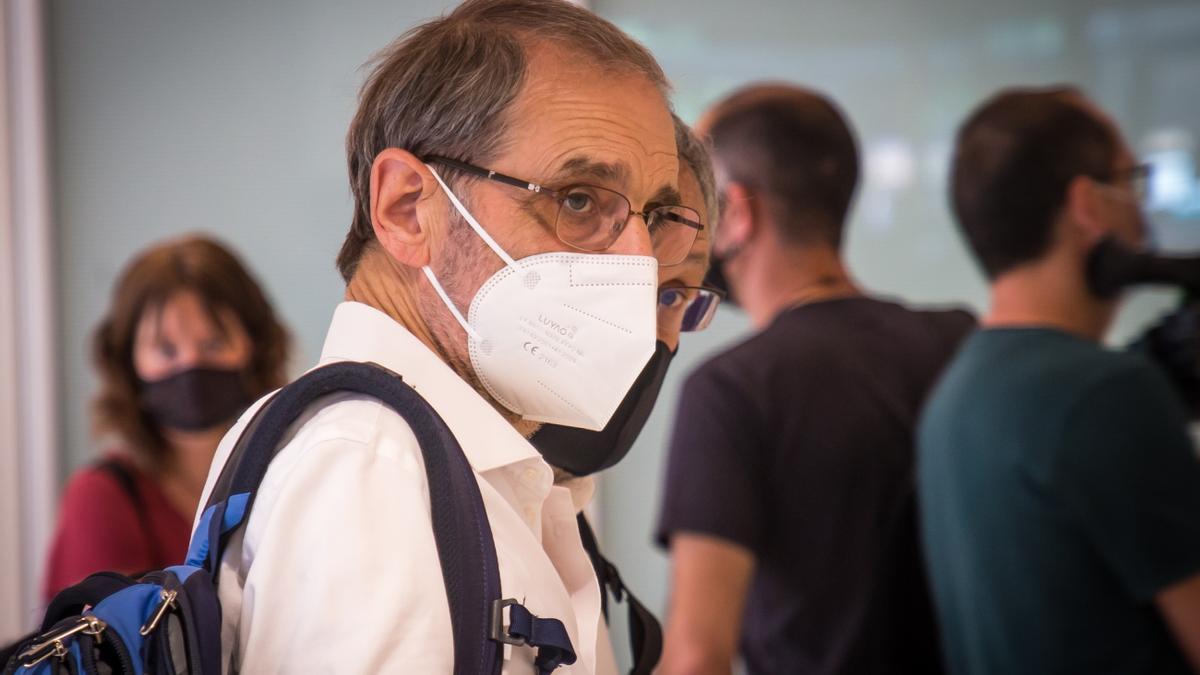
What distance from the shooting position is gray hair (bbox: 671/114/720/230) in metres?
1.01

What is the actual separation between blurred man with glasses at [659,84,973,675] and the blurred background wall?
27cm

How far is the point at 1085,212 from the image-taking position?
61.9 inches

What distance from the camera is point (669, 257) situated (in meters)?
0.94

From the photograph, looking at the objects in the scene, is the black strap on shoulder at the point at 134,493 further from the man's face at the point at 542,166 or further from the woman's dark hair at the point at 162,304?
the man's face at the point at 542,166

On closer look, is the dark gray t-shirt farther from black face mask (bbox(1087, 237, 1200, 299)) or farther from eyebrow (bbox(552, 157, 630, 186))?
eyebrow (bbox(552, 157, 630, 186))

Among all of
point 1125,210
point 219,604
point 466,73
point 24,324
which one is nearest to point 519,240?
point 466,73

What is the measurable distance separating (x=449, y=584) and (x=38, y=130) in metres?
2.43

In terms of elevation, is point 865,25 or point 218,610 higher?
point 865,25

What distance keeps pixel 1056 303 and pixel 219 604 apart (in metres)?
1.28

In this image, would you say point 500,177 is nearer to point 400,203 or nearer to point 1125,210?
point 400,203

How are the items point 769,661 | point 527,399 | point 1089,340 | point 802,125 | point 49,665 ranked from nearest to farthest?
point 49,665 < point 527,399 < point 1089,340 < point 769,661 < point 802,125

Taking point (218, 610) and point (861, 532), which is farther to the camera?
point (861, 532)

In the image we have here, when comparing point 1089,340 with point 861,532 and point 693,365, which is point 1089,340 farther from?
point 693,365

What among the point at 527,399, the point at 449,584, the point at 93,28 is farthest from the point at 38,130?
the point at 449,584
